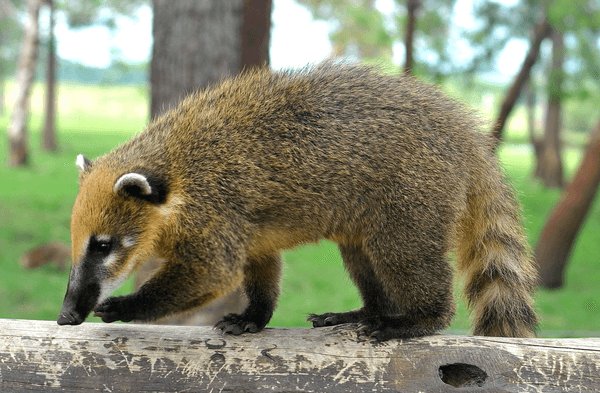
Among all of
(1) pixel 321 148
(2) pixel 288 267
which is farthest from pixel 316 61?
(2) pixel 288 267

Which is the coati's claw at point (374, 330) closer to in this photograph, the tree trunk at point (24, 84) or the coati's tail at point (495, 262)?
the coati's tail at point (495, 262)

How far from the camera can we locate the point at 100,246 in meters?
3.71

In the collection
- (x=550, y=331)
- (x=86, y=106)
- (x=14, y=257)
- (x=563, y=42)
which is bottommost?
(x=86, y=106)

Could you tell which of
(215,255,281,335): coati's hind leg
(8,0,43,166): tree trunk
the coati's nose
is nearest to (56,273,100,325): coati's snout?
the coati's nose

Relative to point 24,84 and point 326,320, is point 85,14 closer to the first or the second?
point 24,84

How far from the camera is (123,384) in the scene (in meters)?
3.64

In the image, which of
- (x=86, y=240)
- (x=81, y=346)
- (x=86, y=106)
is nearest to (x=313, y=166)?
(x=86, y=240)

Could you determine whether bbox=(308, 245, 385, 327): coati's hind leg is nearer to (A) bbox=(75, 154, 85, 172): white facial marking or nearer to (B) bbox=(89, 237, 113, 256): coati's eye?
(B) bbox=(89, 237, 113, 256): coati's eye

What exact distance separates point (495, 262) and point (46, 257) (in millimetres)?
9575

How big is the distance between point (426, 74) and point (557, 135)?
1015 cm

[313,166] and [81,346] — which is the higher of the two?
[313,166]

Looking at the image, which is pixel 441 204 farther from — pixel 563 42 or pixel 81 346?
pixel 563 42

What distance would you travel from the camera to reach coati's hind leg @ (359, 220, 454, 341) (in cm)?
388

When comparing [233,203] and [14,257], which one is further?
[14,257]
